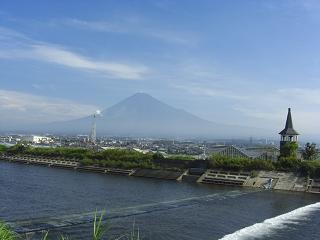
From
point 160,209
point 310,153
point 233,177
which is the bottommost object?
point 160,209

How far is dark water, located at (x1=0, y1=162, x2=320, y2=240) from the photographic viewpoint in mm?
22828

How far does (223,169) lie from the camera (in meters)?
52.8

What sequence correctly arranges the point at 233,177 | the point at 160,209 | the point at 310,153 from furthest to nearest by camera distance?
the point at 310,153, the point at 233,177, the point at 160,209

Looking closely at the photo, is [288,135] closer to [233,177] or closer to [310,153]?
[310,153]

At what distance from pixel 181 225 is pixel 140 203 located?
811 centimetres

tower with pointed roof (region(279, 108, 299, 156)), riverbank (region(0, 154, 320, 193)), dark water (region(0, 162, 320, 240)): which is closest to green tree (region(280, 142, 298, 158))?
tower with pointed roof (region(279, 108, 299, 156))

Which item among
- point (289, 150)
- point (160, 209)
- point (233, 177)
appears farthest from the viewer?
point (289, 150)

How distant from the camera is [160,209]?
2959 centimetres

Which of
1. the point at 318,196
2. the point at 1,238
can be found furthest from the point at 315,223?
the point at 1,238

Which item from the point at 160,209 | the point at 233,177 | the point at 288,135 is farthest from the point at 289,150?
→ the point at 160,209

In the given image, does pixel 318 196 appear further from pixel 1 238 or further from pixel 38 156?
pixel 38 156

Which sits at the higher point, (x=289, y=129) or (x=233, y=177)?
(x=289, y=129)

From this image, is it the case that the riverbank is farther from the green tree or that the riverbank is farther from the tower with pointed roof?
the tower with pointed roof

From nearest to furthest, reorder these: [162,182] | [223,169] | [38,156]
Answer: [162,182] < [223,169] < [38,156]
